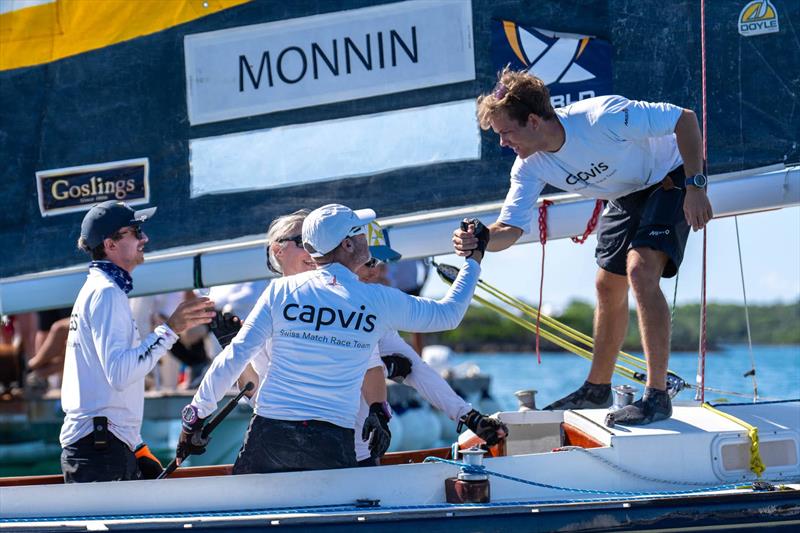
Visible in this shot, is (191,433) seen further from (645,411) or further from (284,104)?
(284,104)

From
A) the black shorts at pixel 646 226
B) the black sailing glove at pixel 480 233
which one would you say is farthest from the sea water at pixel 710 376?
the black sailing glove at pixel 480 233

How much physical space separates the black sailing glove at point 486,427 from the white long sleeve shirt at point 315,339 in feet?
2.15

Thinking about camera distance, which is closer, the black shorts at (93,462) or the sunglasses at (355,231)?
the sunglasses at (355,231)

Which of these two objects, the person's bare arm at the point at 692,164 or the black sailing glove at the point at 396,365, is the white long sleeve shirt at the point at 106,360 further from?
the person's bare arm at the point at 692,164

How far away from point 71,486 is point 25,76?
2.70 metres

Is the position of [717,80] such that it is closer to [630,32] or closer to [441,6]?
[630,32]

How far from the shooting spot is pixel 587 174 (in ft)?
15.4

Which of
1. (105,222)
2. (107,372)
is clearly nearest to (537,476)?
(107,372)

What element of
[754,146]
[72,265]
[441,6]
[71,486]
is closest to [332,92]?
[441,6]

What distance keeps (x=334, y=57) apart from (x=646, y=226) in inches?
70.3

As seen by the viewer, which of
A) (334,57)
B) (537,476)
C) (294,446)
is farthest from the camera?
(334,57)

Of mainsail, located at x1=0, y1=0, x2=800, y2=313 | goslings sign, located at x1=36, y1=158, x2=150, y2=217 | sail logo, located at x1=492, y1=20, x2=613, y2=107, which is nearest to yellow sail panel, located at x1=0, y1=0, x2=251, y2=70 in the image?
mainsail, located at x1=0, y1=0, x2=800, y2=313

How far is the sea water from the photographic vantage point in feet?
33.9

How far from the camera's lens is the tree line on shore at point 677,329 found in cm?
2078
